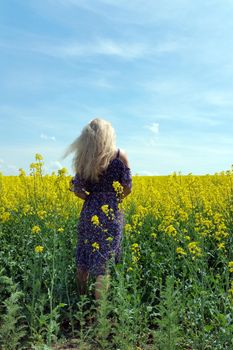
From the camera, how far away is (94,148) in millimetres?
4191

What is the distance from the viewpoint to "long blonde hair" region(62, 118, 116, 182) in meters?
4.21

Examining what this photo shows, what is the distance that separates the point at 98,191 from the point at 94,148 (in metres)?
0.46

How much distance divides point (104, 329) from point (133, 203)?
439 cm

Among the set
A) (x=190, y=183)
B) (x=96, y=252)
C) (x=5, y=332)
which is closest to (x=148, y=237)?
(x=190, y=183)

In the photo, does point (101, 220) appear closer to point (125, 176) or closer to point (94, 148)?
point (125, 176)

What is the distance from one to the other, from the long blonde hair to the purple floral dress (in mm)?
106

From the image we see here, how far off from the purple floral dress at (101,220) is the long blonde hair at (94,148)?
4.2 inches

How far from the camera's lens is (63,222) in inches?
238

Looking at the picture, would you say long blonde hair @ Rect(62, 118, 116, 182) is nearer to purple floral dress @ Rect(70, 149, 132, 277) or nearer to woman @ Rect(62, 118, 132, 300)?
woman @ Rect(62, 118, 132, 300)

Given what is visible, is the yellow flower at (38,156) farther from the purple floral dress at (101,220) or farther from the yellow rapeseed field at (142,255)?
the purple floral dress at (101,220)

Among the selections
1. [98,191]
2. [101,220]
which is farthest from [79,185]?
[101,220]

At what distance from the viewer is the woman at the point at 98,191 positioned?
423 cm

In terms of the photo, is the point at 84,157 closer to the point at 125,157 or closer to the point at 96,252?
the point at 125,157

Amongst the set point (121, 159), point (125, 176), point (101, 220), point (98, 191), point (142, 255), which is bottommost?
point (142, 255)
